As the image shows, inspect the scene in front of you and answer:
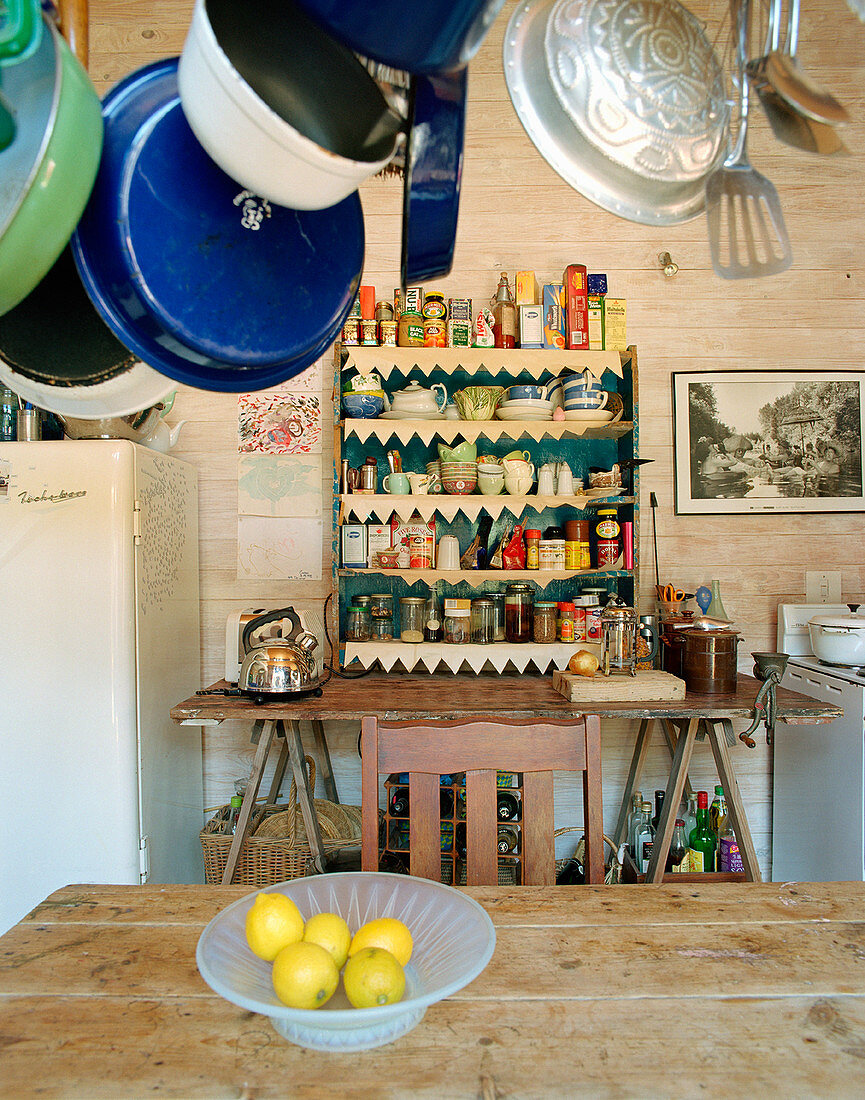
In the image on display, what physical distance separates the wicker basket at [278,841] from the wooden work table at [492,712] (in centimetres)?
10

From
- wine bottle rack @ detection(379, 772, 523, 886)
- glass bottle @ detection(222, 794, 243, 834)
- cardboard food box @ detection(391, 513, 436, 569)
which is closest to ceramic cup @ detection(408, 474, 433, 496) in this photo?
cardboard food box @ detection(391, 513, 436, 569)

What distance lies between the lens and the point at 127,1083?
0.73 metres

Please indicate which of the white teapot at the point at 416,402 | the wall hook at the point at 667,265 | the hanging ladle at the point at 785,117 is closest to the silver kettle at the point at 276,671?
the white teapot at the point at 416,402

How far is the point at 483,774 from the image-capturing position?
1356 millimetres

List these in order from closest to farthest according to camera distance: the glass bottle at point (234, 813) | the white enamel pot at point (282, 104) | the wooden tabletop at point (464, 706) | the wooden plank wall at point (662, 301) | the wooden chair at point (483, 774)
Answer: the white enamel pot at point (282, 104), the wooden chair at point (483, 774), the wooden tabletop at point (464, 706), the glass bottle at point (234, 813), the wooden plank wall at point (662, 301)

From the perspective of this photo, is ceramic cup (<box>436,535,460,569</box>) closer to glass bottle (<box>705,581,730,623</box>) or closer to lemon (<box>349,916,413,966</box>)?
glass bottle (<box>705,581,730,623</box>)

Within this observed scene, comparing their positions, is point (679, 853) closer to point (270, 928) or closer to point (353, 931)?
point (353, 931)

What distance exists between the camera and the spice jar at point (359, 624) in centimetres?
256

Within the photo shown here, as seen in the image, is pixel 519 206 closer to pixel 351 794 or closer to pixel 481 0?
pixel 351 794

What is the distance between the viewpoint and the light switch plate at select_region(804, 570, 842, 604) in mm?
2719

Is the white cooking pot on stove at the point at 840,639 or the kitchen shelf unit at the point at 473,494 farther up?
the kitchen shelf unit at the point at 473,494

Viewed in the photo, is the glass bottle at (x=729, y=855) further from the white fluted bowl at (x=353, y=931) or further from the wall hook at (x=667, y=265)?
the wall hook at (x=667, y=265)

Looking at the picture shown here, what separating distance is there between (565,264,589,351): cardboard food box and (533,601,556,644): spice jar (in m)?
0.89

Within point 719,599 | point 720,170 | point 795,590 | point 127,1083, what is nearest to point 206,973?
point 127,1083
